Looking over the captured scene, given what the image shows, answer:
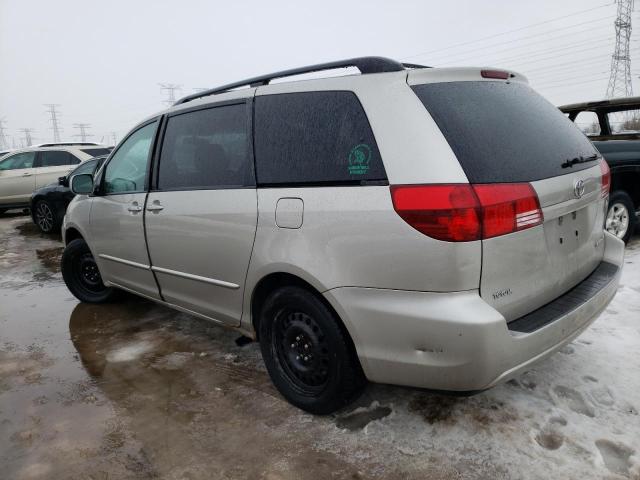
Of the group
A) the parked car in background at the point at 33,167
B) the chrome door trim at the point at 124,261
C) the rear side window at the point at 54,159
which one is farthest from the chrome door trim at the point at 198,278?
the rear side window at the point at 54,159

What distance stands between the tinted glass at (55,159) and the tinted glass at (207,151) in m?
9.87

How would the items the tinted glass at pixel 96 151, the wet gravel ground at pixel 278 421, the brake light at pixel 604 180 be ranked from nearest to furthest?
the wet gravel ground at pixel 278 421 < the brake light at pixel 604 180 < the tinted glass at pixel 96 151

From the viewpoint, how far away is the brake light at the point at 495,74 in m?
2.27

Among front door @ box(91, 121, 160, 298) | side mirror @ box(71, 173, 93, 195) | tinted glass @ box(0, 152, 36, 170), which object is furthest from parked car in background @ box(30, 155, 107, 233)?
front door @ box(91, 121, 160, 298)

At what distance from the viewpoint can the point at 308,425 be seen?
97.7 inches

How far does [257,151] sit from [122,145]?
183 centimetres

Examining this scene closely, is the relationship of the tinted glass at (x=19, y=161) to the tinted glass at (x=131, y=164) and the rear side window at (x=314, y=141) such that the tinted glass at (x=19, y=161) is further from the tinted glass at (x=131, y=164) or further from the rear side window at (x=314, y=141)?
the rear side window at (x=314, y=141)

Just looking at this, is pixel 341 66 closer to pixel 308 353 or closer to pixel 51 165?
pixel 308 353

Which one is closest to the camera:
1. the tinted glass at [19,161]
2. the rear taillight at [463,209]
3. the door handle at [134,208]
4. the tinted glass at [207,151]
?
the rear taillight at [463,209]

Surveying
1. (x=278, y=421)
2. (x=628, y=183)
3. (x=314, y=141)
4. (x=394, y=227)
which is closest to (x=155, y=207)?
(x=314, y=141)

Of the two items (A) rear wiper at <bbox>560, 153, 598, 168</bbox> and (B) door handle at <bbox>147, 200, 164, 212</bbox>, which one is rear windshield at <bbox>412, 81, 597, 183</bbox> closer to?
(A) rear wiper at <bbox>560, 153, 598, 168</bbox>

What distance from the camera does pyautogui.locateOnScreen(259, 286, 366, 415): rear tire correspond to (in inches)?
90.0

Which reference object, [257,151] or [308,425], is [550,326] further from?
[257,151]

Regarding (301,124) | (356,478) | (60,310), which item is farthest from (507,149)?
(60,310)
